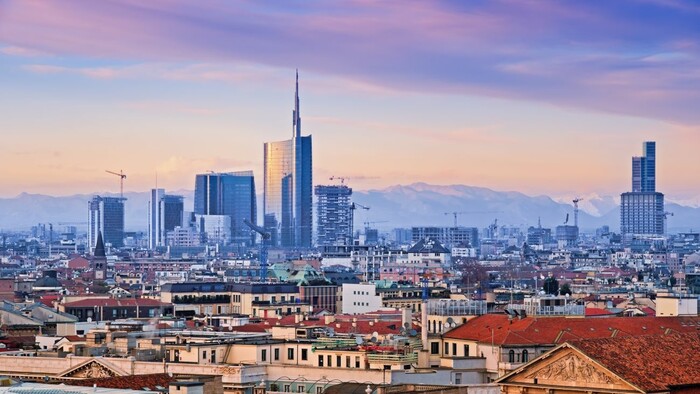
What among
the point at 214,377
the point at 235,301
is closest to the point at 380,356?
the point at 214,377

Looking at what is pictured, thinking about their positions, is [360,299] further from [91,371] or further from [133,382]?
[133,382]

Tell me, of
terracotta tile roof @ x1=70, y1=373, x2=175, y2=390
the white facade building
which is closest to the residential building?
terracotta tile roof @ x1=70, y1=373, x2=175, y2=390

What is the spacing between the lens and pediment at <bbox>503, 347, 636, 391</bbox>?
4828 centimetres

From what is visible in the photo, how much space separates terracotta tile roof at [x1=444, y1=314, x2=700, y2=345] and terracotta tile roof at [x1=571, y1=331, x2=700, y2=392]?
45.9ft

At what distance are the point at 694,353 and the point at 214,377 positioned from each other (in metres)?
12.6

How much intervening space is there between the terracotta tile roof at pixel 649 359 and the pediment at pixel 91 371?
16034 millimetres

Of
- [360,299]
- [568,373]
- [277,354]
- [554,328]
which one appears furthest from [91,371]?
[360,299]

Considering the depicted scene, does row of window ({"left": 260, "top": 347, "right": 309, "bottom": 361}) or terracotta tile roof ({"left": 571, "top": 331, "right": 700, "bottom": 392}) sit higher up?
terracotta tile roof ({"left": 571, "top": 331, "right": 700, "bottom": 392})

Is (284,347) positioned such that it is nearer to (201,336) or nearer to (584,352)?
(201,336)

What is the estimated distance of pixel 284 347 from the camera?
67000mm

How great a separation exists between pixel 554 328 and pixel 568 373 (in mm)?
17929

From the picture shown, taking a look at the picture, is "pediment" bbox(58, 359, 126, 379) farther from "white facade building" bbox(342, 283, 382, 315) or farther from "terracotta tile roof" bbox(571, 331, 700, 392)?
"white facade building" bbox(342, 283, 382, 315)

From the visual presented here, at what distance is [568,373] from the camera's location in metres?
49.4

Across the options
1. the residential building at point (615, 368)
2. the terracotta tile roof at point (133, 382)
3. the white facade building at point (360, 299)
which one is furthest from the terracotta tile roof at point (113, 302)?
the residential building at point (615, 368)
